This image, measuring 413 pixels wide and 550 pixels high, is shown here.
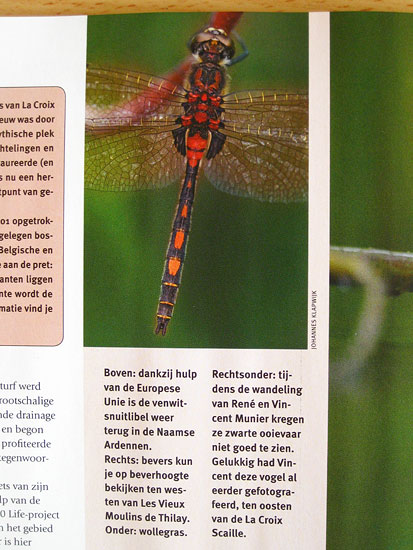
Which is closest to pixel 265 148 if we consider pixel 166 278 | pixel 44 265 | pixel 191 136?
pixel 191 136

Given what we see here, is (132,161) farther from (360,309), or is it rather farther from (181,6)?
(360,309)

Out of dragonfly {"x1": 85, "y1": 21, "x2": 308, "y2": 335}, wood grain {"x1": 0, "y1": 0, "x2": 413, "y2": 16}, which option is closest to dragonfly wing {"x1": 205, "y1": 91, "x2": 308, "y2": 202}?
dragonfly {"x1": 85, "y1": 21, "x2": 308, "y2": 335}

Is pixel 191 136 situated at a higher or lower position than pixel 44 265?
higher

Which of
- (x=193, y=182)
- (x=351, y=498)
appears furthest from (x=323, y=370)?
(x=193, y=182)

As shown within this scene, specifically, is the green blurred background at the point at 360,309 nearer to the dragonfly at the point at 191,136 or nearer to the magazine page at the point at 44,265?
the dragonfly at the point at 191,136

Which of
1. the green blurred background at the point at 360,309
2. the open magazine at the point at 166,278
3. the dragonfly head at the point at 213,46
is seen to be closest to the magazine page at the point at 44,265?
the open magazine at the point at 166,278
